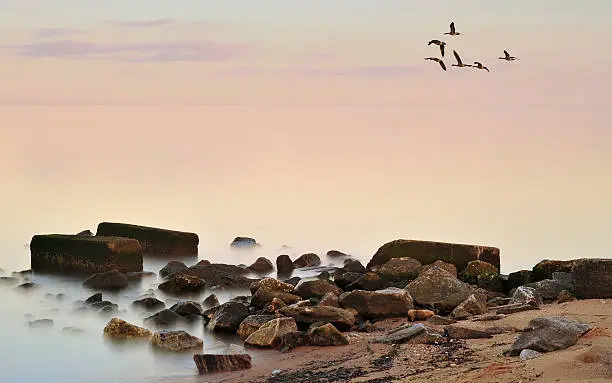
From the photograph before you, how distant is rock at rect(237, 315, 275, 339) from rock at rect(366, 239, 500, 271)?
409cm

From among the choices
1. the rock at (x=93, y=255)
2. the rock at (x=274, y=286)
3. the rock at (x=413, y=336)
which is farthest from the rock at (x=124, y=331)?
the rock at (x=93, y=255)

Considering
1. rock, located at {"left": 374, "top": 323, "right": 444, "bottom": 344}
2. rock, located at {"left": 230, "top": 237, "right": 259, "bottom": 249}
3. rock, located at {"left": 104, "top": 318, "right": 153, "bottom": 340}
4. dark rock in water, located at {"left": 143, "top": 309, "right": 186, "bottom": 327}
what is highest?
rock, located at {"left": 230, "top": 237, "right": 259, "bottom": 249}

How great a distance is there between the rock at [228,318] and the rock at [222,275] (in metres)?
3.20

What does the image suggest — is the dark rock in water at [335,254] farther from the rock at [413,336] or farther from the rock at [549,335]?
the rock at [549,335]

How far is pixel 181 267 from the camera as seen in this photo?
1984 centimetres

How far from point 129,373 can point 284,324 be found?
2079 mm

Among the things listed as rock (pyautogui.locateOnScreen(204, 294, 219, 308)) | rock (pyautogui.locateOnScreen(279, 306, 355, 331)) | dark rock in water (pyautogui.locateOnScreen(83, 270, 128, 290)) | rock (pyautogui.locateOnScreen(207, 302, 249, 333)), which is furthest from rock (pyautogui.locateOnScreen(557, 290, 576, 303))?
dark rock in water (pyautogui.locateOnScreen(83, 270, 128, 290))

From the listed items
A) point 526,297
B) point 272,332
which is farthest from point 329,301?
point 526,297

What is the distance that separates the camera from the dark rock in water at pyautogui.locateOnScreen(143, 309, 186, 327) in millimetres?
15273

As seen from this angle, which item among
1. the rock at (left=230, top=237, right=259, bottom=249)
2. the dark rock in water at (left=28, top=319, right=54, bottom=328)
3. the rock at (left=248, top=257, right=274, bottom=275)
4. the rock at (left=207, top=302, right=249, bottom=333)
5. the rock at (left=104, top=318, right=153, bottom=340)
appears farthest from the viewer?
the rock at (left=230, top=237, right=259, bottom=249)

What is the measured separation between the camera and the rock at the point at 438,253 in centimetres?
1788

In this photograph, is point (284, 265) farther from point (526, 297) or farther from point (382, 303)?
point (526, 297)

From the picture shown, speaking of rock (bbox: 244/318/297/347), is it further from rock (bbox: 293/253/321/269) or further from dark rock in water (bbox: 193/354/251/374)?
rock (bbox: 293/253/321/269)

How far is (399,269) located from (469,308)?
10.0 feet
